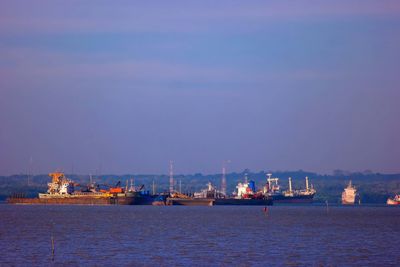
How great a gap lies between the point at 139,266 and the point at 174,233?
1541 inches

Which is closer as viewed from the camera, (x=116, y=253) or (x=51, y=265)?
(x=51, y=265)

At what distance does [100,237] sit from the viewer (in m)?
88.8

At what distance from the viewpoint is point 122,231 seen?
333ft

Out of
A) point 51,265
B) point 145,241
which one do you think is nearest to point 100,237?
point 145,241

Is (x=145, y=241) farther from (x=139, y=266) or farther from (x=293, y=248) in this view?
(x=139, y=266)

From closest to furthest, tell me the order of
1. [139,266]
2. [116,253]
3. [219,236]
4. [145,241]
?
[139,266] → [116,253] → [145,241] → [219,236]

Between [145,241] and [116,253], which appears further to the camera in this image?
[145,241]

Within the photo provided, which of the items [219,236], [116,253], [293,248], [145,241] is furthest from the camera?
[219,236]

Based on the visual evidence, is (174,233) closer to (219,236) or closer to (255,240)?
(219,236)

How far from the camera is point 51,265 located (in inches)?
2373

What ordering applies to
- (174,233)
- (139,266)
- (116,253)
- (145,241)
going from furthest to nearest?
1. (174,233)
2. (145,241)
3. (116,253)
4. (139,266)

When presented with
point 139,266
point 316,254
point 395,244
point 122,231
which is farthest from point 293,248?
point 122,231

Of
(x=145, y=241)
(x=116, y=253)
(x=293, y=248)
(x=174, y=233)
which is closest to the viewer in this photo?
(x=116, y=253)

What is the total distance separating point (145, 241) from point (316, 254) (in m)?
19.4
